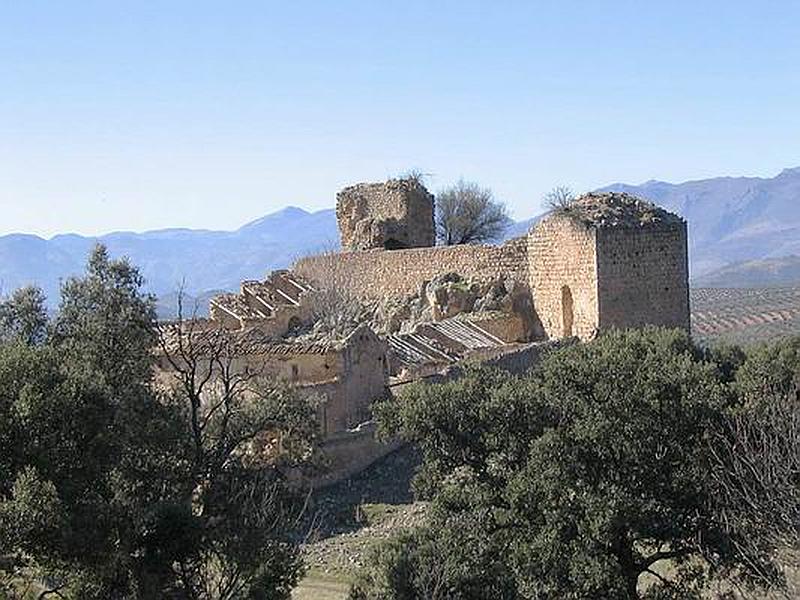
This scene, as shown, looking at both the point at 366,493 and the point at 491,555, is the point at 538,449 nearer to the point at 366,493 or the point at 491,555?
the point at 491,555

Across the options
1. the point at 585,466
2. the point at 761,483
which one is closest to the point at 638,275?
the point at 585,466

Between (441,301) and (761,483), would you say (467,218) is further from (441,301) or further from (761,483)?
(761,483)

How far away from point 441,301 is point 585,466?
17509 mm

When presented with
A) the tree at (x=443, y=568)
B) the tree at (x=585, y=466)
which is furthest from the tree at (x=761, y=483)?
the tree at (x=443, y=568)

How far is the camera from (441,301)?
34469mm

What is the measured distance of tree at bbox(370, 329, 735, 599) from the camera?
53.4ft

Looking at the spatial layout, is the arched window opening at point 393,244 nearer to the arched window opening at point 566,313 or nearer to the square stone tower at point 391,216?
the square stone tower at point 391,216

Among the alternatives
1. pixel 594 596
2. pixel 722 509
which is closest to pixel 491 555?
pixel 594 596

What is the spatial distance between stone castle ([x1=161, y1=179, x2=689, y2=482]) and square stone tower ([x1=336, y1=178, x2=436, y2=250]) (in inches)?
2.4

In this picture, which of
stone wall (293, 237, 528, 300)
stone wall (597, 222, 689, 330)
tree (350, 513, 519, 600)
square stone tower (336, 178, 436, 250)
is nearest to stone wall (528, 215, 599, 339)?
stone wall (597, 222, 689, 330)

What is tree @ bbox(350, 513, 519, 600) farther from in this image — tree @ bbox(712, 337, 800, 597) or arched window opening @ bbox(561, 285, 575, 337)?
arched window opening @ bbox(561, 285, 575, 337)

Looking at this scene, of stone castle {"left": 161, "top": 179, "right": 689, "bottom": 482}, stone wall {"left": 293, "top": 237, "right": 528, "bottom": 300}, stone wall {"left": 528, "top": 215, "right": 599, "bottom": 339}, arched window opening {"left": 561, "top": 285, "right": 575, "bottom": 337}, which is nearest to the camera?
stone castle {"left": 161, "top": 179, "right": 689, "bottom": 482}

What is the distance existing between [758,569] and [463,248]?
20.2 meters

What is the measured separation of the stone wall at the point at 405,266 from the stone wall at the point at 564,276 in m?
1.07
